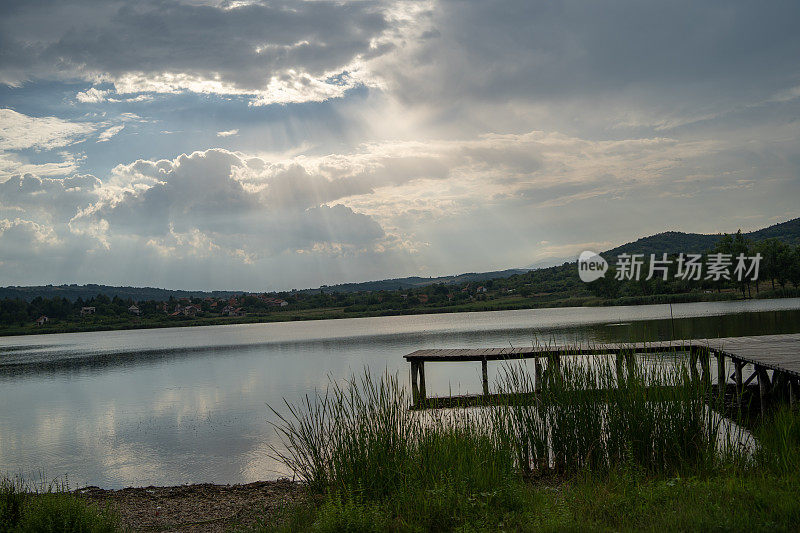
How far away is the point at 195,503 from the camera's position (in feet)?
27.2

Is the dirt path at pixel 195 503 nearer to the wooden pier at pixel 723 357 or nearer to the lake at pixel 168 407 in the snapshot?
the lake at pixel 168 407

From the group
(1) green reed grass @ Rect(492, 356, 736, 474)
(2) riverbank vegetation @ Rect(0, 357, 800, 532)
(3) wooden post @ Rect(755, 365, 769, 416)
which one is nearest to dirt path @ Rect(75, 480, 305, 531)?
(2) riverbank vegetation @ Rect(0, 357, 800, 532)

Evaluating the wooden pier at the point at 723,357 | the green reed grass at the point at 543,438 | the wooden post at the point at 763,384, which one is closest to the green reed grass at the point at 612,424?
the green reed grass at the point at 543,438

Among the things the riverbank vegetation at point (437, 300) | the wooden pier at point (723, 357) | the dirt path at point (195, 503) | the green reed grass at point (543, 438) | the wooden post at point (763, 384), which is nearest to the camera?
Result: the green reed grass at point (543, 438)

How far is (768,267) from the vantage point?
70625 millimetres

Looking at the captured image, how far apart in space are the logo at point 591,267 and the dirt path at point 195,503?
8735cm

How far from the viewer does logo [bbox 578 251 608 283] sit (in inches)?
3674

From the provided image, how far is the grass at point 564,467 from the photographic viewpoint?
5.18 m

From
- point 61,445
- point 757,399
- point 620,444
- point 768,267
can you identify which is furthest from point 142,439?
point 768,267

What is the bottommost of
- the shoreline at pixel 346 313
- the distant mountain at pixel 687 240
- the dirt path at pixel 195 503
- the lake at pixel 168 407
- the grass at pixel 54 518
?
the shoreline at pixel 346 313

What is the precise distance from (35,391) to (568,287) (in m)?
86.4

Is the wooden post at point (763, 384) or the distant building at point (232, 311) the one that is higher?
the wooden post at point (763, 384)

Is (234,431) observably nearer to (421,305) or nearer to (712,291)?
(712,291)

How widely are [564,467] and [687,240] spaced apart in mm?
122510
